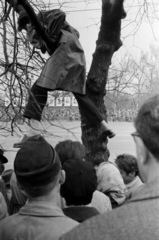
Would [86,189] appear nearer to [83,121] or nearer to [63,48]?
[63,48]

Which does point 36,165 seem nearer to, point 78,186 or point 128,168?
point 78,186

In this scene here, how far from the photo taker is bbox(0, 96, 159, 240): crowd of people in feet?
3.45

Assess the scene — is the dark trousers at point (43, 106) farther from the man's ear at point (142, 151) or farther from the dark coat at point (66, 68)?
the man's ear at point (142, 151)

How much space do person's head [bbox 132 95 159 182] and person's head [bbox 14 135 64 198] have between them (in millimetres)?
811

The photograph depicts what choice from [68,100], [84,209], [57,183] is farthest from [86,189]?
[68,100]

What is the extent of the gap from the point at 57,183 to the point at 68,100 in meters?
2.67

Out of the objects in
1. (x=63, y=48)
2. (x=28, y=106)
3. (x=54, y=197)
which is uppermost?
(x=63, y=48)

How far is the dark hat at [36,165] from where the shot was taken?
6.13ft

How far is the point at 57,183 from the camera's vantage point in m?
1.92

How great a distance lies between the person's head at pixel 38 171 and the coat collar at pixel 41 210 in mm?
49

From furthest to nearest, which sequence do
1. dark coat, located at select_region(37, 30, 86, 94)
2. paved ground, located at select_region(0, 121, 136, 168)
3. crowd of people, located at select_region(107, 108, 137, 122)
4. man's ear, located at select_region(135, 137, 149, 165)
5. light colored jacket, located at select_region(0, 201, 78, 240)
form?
crowd of people, located at select_region(107, 108, 137, 122) < dark coat, located at select_region(37, 30, 86, 94) < paved ground, located at select_region(0, 121, 136, 168) < light colored jacket, located at select_region(0, 201, 78, 240) < man's ear, located at select_region(135, 137, 149, 165)

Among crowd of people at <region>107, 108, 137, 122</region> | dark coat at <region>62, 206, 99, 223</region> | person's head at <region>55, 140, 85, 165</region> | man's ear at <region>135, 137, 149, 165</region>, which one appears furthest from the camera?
crowd of people at <region>107, 108, 137, 122</region>

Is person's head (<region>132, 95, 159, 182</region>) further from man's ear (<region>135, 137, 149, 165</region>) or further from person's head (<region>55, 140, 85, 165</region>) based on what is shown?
person's head (<region>55, 140, 85, 165</region>)

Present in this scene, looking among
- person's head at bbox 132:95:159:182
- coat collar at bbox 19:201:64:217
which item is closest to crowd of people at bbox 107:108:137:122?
coat collar at bbox 19:201:64:217
